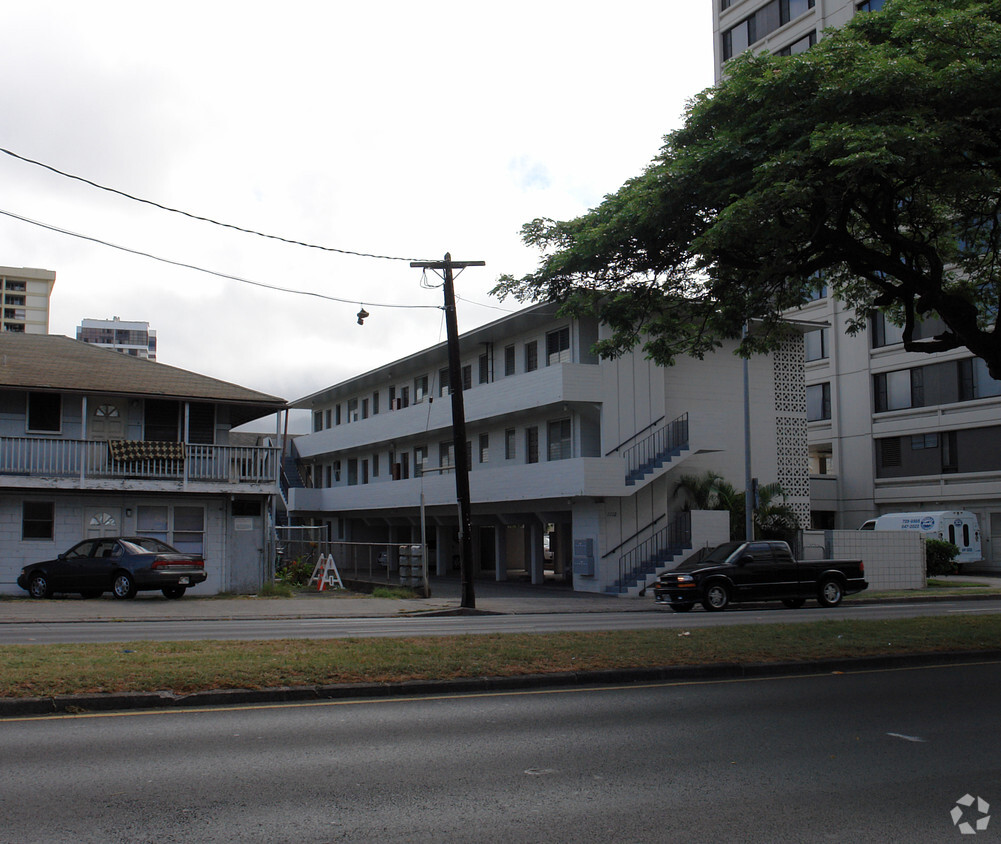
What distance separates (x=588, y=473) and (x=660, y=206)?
58.3 feet

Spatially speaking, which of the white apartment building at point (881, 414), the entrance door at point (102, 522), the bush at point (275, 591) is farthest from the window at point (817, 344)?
the entrance door at point (102, 522)

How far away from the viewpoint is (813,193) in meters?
12.8

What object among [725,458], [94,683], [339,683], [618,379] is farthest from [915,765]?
[725,458]

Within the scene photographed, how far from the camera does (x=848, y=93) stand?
12.8m

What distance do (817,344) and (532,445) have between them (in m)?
21.8

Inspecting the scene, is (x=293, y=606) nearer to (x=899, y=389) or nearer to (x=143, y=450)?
(x=143, y=450)

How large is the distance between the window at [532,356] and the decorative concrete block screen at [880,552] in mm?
11605

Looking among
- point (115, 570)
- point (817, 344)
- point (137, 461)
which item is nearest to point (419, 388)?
point (137, 461)

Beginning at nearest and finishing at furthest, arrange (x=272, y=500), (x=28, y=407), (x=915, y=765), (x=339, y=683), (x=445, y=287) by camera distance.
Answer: (x=915, y=765), (x=339, y=683), (x=445, y=287), (x=28, y=407), (x=272, y=500)

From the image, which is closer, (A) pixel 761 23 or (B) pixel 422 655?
(B) pixel 422 655

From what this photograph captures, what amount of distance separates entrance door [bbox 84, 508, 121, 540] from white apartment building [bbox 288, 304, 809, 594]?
11777 millimetres

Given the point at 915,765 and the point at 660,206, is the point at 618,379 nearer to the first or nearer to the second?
the point at 660,206

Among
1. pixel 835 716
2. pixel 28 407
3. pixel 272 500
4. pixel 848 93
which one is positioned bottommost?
pixel 835 716

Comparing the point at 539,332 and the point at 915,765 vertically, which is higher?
the point at 539,332
